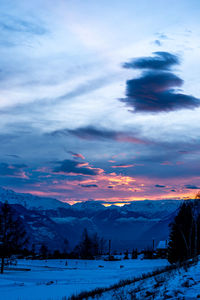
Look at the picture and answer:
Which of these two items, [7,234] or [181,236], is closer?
[7,234]

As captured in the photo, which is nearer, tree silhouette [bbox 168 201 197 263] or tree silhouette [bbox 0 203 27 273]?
tree silhouette [bbox 0 203 27 273]

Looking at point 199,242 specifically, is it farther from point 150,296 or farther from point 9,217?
point 150,296

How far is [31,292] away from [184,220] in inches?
1140

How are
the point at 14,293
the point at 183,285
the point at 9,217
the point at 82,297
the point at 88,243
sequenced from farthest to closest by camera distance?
the point at 88,243 < the point at 9,217 < the point at 14,293 < the point at 82,297 < the point at 183,285

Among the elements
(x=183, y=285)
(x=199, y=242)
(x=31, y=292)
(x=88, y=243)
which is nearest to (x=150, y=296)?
(x=183, y=285)

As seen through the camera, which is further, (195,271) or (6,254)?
(6,254)

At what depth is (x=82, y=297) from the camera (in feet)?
61.4

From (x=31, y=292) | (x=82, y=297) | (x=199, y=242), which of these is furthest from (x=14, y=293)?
(x=199, y=242)

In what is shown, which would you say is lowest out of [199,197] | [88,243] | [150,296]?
[88,243]

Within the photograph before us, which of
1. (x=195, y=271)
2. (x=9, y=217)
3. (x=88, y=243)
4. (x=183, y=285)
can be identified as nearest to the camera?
(x=183, y=285)

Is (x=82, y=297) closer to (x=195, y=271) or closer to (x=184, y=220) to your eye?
(x=195, y=271)

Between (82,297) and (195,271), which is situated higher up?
(195,271)

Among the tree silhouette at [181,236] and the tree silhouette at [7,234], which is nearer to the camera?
the tree silhouette at [7,234]

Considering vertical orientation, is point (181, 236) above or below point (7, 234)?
above
